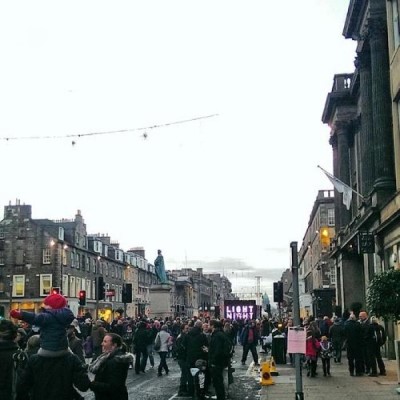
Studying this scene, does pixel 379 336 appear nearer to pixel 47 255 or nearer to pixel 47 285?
pixel 47 285

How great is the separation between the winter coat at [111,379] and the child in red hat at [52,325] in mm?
477

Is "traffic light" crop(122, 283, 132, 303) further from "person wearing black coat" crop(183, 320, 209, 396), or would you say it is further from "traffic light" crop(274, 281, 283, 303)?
"person wearing black coat" crop(183, 320, 209, 396)

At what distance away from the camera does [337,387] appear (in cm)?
1638

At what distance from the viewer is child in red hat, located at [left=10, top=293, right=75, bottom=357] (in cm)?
Answer: 669

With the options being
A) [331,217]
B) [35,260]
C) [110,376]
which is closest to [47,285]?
[35,260]

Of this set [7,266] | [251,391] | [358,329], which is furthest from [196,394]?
[7,266]

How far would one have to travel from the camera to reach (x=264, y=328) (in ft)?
113

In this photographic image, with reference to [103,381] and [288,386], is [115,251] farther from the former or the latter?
[103,381]

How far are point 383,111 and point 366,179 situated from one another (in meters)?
5.14

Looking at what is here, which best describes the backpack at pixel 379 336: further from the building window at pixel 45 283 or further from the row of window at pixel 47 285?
the building window at pixel 45 283

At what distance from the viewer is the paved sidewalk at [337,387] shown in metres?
14.6

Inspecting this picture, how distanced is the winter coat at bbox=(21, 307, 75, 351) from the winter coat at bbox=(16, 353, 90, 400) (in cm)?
15

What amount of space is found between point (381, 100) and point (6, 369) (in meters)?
25.1

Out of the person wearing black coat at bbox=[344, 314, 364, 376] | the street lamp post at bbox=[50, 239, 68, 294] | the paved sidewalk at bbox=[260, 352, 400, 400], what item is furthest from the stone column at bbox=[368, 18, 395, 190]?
the street lamp post at bbox=[50, 239, 68, 294]
